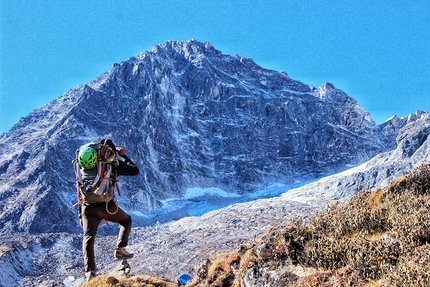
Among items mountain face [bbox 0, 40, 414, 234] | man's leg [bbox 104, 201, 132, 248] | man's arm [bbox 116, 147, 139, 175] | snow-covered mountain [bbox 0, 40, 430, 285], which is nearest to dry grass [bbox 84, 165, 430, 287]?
man's leg [bbox 104, 201, 132, 248]

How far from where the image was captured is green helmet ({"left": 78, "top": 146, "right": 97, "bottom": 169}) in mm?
6910

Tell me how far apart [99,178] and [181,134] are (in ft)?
460

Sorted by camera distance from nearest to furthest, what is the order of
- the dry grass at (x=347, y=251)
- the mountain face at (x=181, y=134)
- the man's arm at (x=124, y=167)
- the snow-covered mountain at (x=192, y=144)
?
the dry grass at (x=347, y=251) < the man's arm at (x=124, y=167) < the snow-covered mountain at (x=192, y=144) < the mountain face at (x=181, y=134)

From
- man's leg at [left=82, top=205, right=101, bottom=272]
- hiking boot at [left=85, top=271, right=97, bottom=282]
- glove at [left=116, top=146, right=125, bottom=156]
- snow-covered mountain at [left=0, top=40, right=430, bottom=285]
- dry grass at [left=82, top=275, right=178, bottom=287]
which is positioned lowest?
dry grass at [left=82, top=275, right=178, bottom=287]

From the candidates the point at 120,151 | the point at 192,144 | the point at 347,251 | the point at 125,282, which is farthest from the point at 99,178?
the point at 192,144

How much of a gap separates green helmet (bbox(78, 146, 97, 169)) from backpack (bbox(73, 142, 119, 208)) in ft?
0.27

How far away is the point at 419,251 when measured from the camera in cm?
507

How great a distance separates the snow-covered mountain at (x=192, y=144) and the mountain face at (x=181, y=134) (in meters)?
0.39

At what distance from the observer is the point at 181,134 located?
481ft

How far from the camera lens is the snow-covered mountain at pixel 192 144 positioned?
7962 centimetres

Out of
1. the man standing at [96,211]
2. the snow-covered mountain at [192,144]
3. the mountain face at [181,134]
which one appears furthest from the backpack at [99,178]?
the mountain face at [181,134]

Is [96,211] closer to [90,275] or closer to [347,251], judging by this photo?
[90,275]

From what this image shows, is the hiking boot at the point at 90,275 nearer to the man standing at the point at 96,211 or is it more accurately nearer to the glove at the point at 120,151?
the man standing at the point at 96,211

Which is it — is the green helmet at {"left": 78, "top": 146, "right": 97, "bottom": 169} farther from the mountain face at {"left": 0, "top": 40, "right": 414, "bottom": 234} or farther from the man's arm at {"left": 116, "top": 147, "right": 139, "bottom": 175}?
the mountain face at {"left": 0, "top": 40, "right": 414, "bottom": 234}
